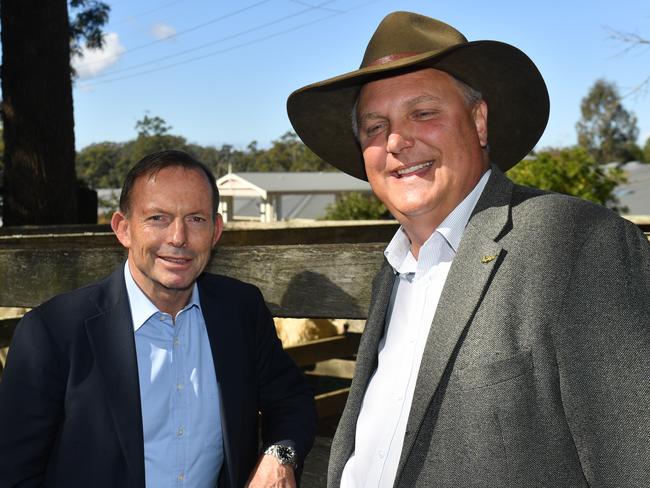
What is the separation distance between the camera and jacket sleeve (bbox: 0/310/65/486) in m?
2.14

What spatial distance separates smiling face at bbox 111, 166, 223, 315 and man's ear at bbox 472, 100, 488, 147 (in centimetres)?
85

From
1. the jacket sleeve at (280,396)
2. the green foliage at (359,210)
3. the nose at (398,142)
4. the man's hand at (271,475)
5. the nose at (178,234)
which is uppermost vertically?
the nose at (398,142)


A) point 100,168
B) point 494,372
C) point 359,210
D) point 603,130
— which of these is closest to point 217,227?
point 494,372

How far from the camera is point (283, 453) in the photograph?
94.1 inches

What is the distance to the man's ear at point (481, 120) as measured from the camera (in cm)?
219

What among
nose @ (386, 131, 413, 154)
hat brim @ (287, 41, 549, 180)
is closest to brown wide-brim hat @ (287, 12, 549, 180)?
hat brim @ (287, 41, 549, 180)

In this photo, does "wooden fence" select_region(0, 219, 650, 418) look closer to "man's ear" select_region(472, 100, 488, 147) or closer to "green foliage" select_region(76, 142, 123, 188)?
"man's ear" select_region(472, 100, 488, 147)

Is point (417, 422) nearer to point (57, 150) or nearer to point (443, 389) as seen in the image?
point (443, 389)

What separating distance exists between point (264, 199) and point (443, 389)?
174 feet

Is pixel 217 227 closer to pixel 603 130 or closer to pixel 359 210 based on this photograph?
pixel 359 210

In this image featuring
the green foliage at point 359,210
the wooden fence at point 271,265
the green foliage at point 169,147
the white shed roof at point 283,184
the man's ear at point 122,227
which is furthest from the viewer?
the green foliage at point 169,147

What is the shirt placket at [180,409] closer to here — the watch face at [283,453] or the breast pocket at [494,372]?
the watch face at [283,453]

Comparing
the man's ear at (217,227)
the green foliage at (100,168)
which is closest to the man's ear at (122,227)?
the man's ear at (217,227)

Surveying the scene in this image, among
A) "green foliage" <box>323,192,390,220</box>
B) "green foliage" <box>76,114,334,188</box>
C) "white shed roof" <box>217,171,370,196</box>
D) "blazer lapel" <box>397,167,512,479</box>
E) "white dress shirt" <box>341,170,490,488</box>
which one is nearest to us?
"blazer lapel" <box>397,167,512,479</box>
